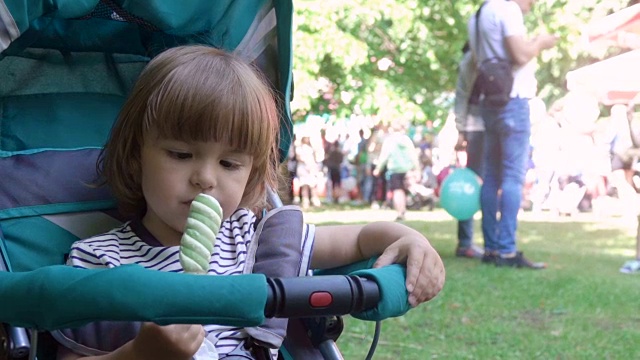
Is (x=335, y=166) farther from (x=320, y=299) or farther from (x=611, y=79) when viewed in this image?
(x=320, y=299)

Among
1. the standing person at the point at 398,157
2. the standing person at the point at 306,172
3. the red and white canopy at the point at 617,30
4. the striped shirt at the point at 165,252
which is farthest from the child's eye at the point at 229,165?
→ the standing person at the point at 306,172

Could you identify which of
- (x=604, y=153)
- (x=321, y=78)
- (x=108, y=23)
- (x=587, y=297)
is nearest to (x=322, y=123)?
(x=321, y=78)

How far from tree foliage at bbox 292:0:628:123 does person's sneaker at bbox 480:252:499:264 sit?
4436 mm

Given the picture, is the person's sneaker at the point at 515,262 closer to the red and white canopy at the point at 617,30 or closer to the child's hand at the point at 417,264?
the red and white canopy at the point at 617,30

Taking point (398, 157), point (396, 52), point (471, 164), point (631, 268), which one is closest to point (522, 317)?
point (631, 268)

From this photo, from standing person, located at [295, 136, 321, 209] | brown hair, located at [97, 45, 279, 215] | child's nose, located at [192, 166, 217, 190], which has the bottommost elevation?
standing person, located at [295, 136, 321, 209]

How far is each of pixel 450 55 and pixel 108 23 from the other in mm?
11356

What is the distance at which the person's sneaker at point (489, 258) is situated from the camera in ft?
20.8

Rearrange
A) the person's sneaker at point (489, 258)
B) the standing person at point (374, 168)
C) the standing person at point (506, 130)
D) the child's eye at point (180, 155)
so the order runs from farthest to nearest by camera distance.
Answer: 1. the standing person at point (374, 168)
2. the person's sneaker at point (489, 258)
3. the standing person at point (506, 130)
4. the child's eye at point (180, 155)

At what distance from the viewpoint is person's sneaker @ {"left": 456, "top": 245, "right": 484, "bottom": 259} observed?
683 cm

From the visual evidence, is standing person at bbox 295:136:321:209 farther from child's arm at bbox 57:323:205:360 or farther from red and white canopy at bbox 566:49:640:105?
child's arm at bbox 57:323:205:360

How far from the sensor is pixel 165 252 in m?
1.84

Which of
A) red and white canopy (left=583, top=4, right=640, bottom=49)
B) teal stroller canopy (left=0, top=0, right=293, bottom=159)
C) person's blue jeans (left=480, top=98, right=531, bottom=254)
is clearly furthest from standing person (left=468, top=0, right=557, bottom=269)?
teal stroller canopy (left=0, top=0, right=293, bottom=159)

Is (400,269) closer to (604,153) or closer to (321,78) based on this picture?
(604,153)
